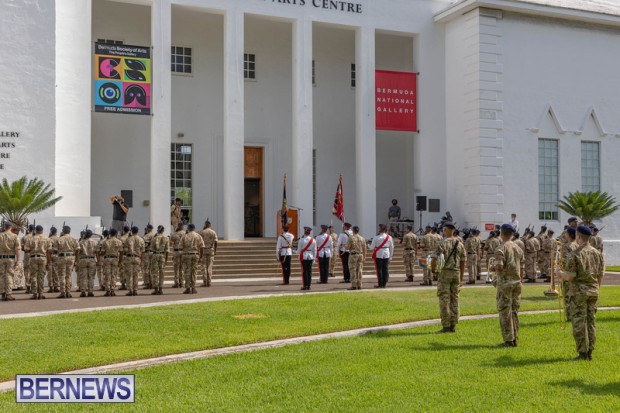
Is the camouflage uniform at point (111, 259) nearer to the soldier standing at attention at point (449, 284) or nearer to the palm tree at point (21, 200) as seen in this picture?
the palm tree at point (21, 200)

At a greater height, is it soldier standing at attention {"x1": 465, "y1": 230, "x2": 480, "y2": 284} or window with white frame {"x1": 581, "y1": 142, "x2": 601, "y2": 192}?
window with white frame {"x1": 581, "y1": 142, "x2": 601, "y2": 192}

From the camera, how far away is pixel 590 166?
30953mm

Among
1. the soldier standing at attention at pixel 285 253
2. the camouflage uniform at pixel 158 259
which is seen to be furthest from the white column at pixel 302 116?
the camouflage uniform at pixel 158 259

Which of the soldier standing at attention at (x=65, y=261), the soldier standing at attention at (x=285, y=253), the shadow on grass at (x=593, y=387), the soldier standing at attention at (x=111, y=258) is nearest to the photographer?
the shadow on grass at (x=593, y=387)

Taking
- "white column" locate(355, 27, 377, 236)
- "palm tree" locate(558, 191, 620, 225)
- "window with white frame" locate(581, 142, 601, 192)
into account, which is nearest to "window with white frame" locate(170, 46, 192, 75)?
"white column" locate(355, 27, 377, 236)

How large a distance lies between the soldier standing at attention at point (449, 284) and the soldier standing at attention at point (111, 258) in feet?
29.7

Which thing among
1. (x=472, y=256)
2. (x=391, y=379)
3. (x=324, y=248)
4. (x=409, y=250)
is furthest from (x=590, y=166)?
(x=391, y=379)

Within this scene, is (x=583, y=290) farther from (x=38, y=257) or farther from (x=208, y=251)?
(x=38, y=257)

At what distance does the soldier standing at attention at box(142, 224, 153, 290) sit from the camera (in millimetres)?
19703

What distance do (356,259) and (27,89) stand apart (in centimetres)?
1180

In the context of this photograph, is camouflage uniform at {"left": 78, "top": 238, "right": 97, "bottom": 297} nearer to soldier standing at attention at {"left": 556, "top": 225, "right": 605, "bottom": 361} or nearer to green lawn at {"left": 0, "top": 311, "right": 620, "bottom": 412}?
green lawn at {"left": 0, "top": 311, "right": 620, "bottom": 412}

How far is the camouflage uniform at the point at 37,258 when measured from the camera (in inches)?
691

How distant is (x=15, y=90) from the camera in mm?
22781

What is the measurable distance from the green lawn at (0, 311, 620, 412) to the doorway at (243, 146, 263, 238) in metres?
18.5
